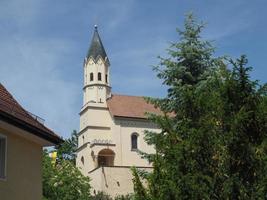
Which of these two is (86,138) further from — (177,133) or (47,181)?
(177,133)

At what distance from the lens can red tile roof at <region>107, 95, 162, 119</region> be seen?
7175 centimetres

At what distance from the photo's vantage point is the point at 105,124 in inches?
2849

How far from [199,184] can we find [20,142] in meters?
4.37

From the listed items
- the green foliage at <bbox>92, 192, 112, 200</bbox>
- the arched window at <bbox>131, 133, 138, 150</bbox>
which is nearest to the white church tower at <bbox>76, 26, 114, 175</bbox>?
the arched window at <bbox>131, 133, 138, 150</bbox>

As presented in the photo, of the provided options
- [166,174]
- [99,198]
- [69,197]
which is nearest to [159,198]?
[166,174]

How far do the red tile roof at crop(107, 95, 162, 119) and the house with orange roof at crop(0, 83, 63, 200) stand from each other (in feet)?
180

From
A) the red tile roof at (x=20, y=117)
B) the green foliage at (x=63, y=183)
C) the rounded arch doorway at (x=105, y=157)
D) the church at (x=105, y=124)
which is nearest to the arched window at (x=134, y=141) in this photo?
the church at (x=105, y=124)

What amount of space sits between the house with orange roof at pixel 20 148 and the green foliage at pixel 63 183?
105 feet

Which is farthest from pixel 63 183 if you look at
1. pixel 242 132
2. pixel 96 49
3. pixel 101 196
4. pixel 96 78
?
pixel 242 132

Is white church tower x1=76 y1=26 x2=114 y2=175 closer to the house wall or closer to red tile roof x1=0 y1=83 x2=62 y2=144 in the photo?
the house wall

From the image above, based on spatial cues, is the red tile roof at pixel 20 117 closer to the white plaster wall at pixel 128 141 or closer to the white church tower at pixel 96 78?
the white plaster wall at pixel 128 141

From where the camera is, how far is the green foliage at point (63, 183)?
4800cm

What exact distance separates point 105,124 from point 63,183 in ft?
76.3

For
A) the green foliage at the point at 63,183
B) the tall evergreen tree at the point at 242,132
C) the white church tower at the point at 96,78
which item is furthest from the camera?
the white church tower at the point at 96,78
